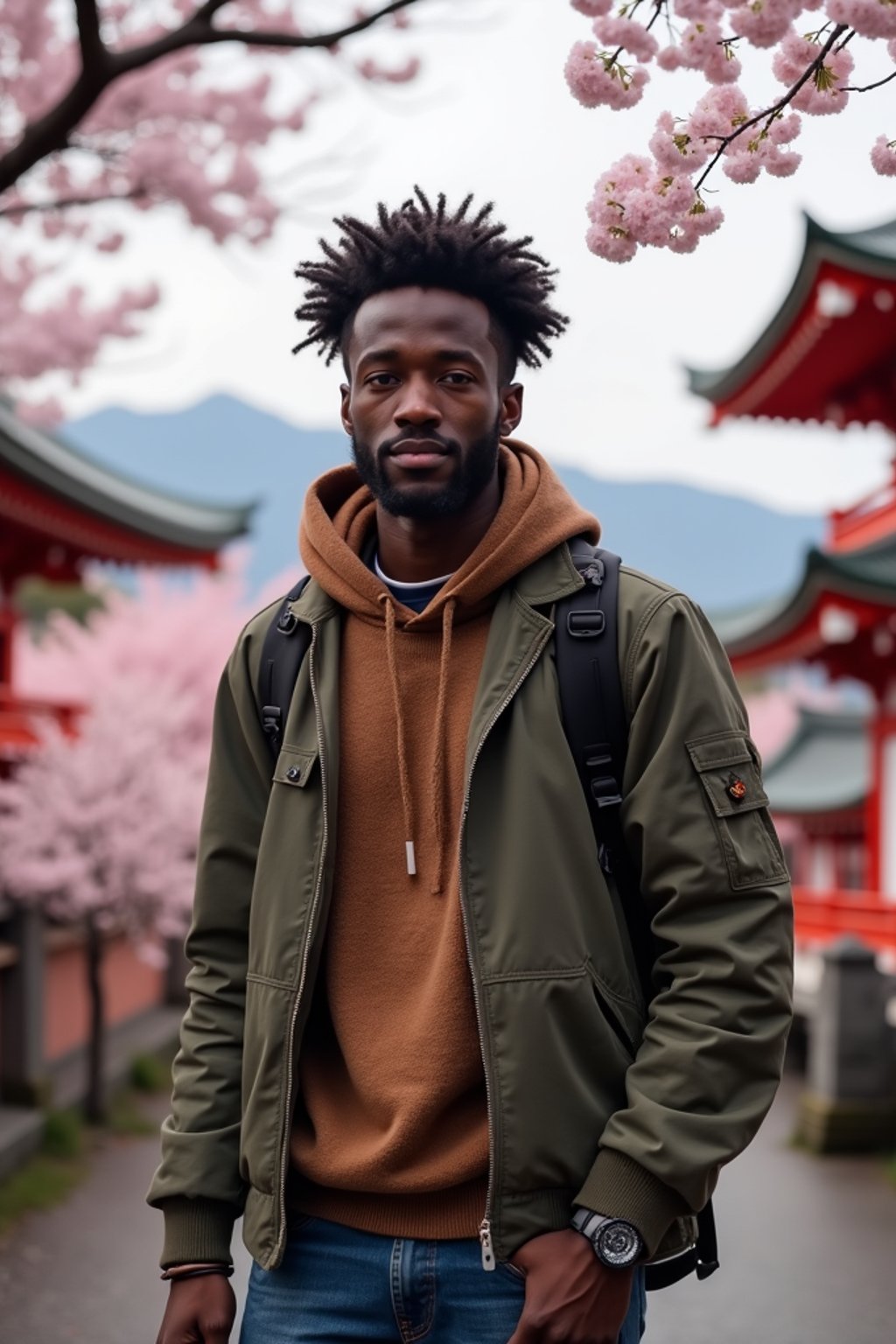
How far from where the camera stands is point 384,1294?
2.12m

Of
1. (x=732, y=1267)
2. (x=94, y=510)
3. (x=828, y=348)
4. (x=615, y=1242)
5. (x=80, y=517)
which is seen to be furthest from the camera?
(x=80, y=517)

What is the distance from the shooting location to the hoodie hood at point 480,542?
228cm

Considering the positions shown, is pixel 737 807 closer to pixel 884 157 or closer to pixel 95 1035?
pixel 884 157

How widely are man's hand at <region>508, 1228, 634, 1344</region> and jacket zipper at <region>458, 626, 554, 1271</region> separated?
61mm

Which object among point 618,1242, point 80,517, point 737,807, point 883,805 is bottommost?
point 883,805

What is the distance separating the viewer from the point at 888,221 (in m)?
11.8

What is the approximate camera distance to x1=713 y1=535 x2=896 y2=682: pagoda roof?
10.6m

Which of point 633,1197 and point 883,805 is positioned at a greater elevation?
point 633,1197

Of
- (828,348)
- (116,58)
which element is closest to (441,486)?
(116,58)

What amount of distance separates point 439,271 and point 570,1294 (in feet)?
4.88

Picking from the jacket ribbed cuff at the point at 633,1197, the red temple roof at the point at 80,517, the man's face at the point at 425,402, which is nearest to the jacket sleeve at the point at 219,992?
the man's face at the point at 425,402

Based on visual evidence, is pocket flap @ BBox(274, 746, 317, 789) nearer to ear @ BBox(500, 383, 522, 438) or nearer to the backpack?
the backpack

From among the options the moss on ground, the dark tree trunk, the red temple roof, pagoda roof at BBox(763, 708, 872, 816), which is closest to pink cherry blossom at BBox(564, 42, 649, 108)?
the moss on ground

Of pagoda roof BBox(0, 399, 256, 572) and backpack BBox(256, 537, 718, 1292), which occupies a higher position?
pagoda roof BBox(0, 399, 256, 572)
